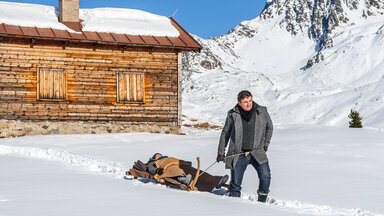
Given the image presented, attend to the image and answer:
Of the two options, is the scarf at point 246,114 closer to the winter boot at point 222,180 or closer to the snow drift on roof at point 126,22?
the winter boot at point 222,180

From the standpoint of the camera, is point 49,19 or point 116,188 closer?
point 116,188

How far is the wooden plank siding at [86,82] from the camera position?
1853 centimetres

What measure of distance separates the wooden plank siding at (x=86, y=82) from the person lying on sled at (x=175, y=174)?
10364 millimetres

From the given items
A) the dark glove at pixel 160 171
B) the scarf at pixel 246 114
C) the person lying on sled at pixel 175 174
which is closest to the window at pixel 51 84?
the person lying on sled at pixel 175 174

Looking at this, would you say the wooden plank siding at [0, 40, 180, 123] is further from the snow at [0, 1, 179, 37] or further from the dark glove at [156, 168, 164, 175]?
the dark glove at [156, 168, 164, 175]

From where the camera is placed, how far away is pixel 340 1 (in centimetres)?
9112

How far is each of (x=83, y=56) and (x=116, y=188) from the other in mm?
12313

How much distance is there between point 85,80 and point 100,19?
9.83 feet

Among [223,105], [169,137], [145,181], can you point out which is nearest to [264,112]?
[145,181]

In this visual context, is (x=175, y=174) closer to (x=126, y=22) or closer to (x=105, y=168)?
(x=105, y=168)

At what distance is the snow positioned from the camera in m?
19.5

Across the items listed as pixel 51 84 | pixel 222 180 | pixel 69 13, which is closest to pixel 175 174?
pixel 222 180

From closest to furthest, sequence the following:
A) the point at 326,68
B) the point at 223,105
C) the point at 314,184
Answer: the point at 314,184 → the point at 223,105 → the point at 326,68

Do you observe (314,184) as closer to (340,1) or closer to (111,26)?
(111,26)
